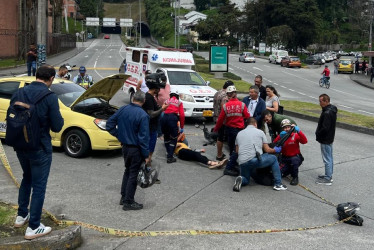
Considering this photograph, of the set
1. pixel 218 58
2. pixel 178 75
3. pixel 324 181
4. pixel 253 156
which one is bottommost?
pixel 324 181

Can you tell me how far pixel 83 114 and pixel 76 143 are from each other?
648 mm

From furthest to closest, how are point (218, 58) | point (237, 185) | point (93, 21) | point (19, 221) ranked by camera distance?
point (93, 21)
point (218, 58)
point (237, 185)
point (19, 221)

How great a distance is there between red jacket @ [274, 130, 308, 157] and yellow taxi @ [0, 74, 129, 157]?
3.53m

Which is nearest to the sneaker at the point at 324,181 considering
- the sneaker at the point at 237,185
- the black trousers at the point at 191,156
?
the sneaker at the point at 237,185

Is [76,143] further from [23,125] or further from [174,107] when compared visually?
[23,125]

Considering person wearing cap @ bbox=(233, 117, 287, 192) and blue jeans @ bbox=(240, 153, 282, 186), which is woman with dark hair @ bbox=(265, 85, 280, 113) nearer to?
person wearing cap @ bbox=(233, 117, 287, 192)

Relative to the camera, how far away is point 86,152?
942 centimetres

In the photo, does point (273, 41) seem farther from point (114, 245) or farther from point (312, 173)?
point (114, 245)

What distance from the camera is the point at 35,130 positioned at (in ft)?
15.7

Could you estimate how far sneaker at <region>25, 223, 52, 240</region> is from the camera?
4836 mm

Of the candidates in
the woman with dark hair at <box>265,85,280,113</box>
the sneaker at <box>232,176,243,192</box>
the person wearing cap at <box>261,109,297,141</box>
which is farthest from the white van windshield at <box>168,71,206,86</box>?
the sneaker at <box>232,176,243,192</box>

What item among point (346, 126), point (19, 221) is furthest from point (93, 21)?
point (19, 221)

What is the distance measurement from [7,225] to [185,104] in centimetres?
905

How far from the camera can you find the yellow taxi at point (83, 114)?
9273 millimetres
